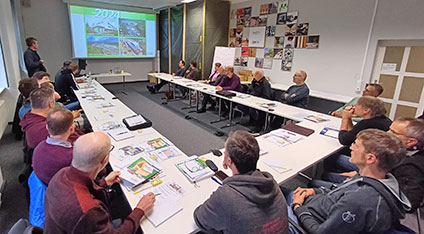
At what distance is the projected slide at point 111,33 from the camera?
24.0ft

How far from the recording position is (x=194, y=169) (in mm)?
1655

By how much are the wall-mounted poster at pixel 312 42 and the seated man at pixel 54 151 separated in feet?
17.2

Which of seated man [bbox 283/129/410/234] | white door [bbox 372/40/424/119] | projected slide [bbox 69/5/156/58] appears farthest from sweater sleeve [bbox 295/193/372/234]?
projected slide [bbox 69/5/156/58]

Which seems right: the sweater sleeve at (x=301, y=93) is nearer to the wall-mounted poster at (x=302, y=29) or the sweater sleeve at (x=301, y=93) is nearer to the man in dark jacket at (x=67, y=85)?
the wall-mounted poster at (x=302, y=29)

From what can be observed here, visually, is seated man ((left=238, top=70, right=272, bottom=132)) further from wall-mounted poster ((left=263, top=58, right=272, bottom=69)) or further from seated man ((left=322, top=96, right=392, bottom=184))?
seated man ((left=322, top=96, right=392, bottom=184))

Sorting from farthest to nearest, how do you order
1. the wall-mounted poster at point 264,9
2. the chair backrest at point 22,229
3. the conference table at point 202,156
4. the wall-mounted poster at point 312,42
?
the wall-mounted poster at point 264,9 < the wall-mounted poster at point 312,42 < the conference table at point 202,156 < the chair backrest at point 22,229

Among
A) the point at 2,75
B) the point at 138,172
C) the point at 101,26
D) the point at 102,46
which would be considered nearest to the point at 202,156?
the point at 138,172

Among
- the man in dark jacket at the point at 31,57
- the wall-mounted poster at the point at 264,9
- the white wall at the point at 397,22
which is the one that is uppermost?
the wall-mounted poster at the point at 264,9

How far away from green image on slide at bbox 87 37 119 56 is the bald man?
6.72 meters

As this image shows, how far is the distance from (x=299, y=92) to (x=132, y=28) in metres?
6.97

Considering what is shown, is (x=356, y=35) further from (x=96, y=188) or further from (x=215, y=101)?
(x=96, y=188)

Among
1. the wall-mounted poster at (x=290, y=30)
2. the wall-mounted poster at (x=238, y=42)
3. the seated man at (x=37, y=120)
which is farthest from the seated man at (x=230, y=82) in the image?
the seated man at (x=37, y=120)

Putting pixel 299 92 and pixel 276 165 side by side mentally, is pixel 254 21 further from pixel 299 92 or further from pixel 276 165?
pixel 276 165

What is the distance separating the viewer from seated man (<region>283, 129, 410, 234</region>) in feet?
3.47
